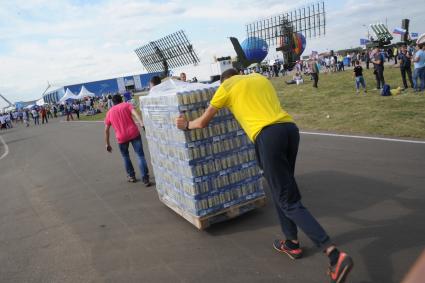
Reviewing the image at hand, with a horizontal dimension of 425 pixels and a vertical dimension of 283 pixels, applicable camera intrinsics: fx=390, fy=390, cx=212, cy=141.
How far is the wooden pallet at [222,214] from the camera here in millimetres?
4859

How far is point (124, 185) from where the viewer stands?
25.5 ft

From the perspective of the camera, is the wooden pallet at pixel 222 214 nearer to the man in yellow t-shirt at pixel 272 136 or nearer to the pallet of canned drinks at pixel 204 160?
the pallet of canned drinks at pixel 204 160

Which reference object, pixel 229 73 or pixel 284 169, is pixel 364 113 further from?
pixel 284 169

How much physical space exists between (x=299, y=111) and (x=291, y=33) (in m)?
36.4

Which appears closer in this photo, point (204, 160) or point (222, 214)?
point (204, 160)

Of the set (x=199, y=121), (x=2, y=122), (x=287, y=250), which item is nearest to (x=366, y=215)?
(x=287, y=250)

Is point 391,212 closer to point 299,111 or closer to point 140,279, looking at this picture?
point 140,279

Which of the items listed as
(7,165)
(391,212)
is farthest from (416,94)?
(7,165)

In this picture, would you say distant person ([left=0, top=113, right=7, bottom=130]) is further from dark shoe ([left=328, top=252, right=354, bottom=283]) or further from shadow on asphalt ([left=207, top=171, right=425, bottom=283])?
dark shoe ([left=328, top=252, right=354, bottom=283])

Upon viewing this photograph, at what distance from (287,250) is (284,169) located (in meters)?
0.95

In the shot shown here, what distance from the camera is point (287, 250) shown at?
410cm

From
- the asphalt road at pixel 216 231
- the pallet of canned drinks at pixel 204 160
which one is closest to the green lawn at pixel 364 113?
the asphalt road at pixel 216 231

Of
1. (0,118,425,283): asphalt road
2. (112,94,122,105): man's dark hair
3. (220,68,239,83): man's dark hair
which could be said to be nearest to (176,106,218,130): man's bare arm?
(220,68,239,83): man's dark hair

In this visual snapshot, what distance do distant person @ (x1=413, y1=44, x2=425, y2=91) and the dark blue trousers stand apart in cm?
1178
